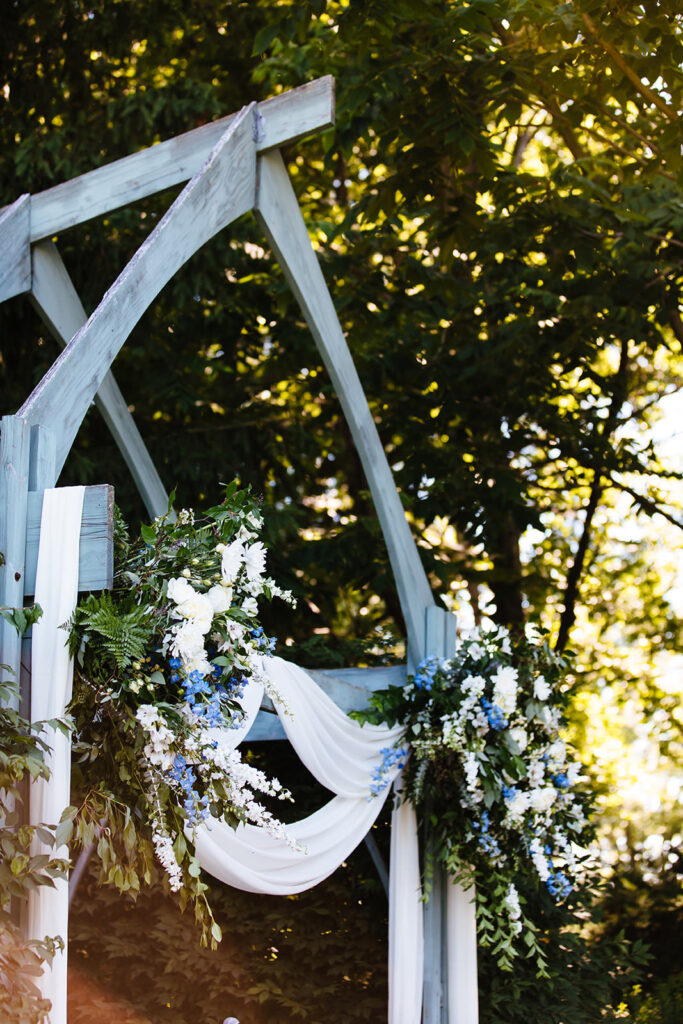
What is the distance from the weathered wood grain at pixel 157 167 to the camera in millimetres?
4078

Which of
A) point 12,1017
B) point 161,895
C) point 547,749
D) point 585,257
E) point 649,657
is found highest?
point 585,257

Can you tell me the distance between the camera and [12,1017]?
2.31 meters

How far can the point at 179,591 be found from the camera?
2.59 metres

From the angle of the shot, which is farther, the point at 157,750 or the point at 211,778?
the point at 211,778

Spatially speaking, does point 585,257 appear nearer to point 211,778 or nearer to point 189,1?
point 189,1

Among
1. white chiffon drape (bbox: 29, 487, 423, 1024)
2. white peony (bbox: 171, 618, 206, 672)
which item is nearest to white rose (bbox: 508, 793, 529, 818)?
white chiffon drape (bbox: 29, 487, 423, 1024)

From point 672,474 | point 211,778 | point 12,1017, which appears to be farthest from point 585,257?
point 12,1017

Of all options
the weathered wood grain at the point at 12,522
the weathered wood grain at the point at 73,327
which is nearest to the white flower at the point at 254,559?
the weathered wood grain at the point at 12,522

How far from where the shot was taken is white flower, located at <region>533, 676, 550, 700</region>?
483cm

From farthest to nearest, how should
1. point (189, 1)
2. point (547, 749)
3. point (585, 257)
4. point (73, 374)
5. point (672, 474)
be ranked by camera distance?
1. point (189, 1)
2. point (672, 474)
3. point (585, 257)
4. point (547, 749)
5. point (73, 374)

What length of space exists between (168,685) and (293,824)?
143 centimetres

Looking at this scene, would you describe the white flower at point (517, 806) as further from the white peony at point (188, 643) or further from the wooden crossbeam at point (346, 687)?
the white peony at point (188, 643)

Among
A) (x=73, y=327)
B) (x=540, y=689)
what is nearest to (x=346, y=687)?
(x=540, y=689)

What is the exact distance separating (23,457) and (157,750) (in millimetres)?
842
